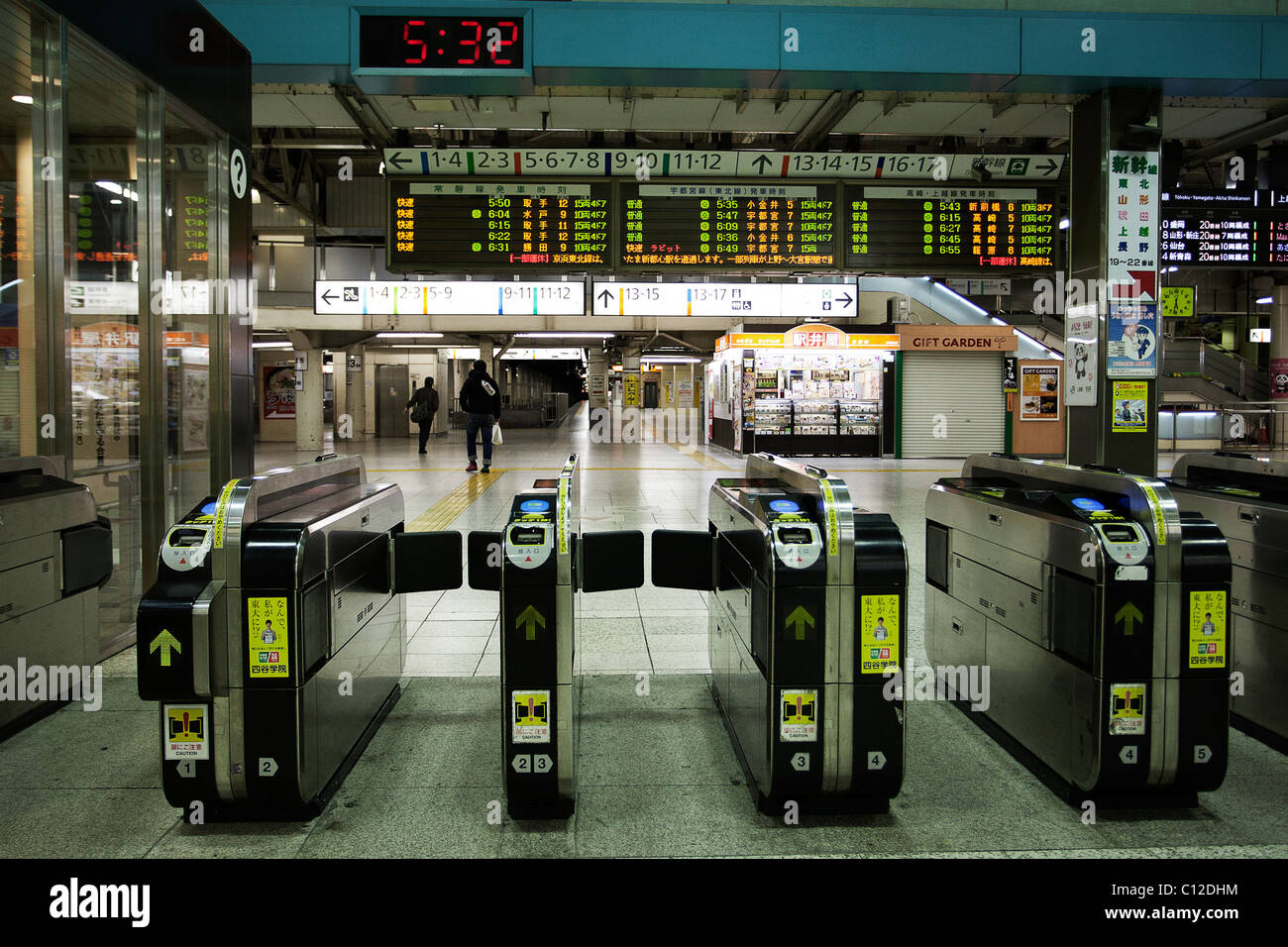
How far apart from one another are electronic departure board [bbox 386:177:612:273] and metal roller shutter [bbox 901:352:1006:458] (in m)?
11.9

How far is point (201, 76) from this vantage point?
453 centimetres

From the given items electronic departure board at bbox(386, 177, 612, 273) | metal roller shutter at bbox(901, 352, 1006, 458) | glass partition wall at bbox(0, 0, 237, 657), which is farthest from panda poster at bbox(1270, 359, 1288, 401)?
glass partition wall at bbox(0, 0, 237, 657)

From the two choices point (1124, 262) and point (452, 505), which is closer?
point (1124, 262)

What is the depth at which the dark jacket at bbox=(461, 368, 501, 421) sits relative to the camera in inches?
505

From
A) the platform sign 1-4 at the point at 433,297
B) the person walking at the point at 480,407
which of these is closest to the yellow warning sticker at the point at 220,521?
the platform sign 1-4 at the point at 433,297

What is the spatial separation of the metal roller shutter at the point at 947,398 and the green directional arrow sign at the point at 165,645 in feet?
53.2

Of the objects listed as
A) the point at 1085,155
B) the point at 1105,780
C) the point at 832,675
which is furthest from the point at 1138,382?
the point at 832,675

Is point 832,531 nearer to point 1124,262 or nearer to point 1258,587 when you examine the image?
point 1258,587

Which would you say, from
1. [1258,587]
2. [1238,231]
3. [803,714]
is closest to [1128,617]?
[803,714]

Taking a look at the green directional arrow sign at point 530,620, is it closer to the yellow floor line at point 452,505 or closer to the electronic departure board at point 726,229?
the yellow floor line at point 452,505

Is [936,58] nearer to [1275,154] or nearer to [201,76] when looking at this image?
[201,76]

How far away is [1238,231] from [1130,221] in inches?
149

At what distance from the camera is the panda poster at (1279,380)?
2351 cm

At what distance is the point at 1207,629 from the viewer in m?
2.64
